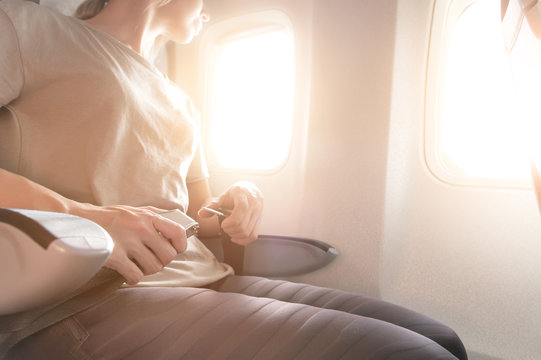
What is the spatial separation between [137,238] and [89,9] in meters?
0.93

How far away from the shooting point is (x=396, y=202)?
1354 millimetres

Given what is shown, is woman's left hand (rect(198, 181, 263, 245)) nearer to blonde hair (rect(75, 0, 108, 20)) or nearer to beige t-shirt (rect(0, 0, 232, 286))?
beige t-shirt (rect(0, 0, 232, 286))

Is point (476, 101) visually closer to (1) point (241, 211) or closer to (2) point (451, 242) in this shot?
(2) point (451, 242)

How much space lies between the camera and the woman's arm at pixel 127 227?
2.04ft

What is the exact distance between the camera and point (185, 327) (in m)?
0.62

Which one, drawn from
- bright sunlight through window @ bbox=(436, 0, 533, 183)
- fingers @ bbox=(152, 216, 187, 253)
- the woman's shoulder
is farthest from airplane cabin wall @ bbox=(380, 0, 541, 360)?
the woman's shoulder

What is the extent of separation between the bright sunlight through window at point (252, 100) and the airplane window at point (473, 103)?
2.16 feet

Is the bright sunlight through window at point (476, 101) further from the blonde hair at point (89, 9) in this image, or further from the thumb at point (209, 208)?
the blonde hair at point (89, 9)

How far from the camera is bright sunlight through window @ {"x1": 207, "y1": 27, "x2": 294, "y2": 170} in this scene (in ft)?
5.65

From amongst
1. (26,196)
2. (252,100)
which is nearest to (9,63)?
(26,196)

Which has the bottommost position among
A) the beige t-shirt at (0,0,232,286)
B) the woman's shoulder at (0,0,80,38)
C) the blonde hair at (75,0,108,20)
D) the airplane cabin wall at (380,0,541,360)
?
the airplane cabin wall at (380,0,541,360)

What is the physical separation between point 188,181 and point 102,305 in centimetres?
74

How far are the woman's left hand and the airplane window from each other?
77 centimetres

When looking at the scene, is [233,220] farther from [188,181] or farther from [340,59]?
[340,59]
